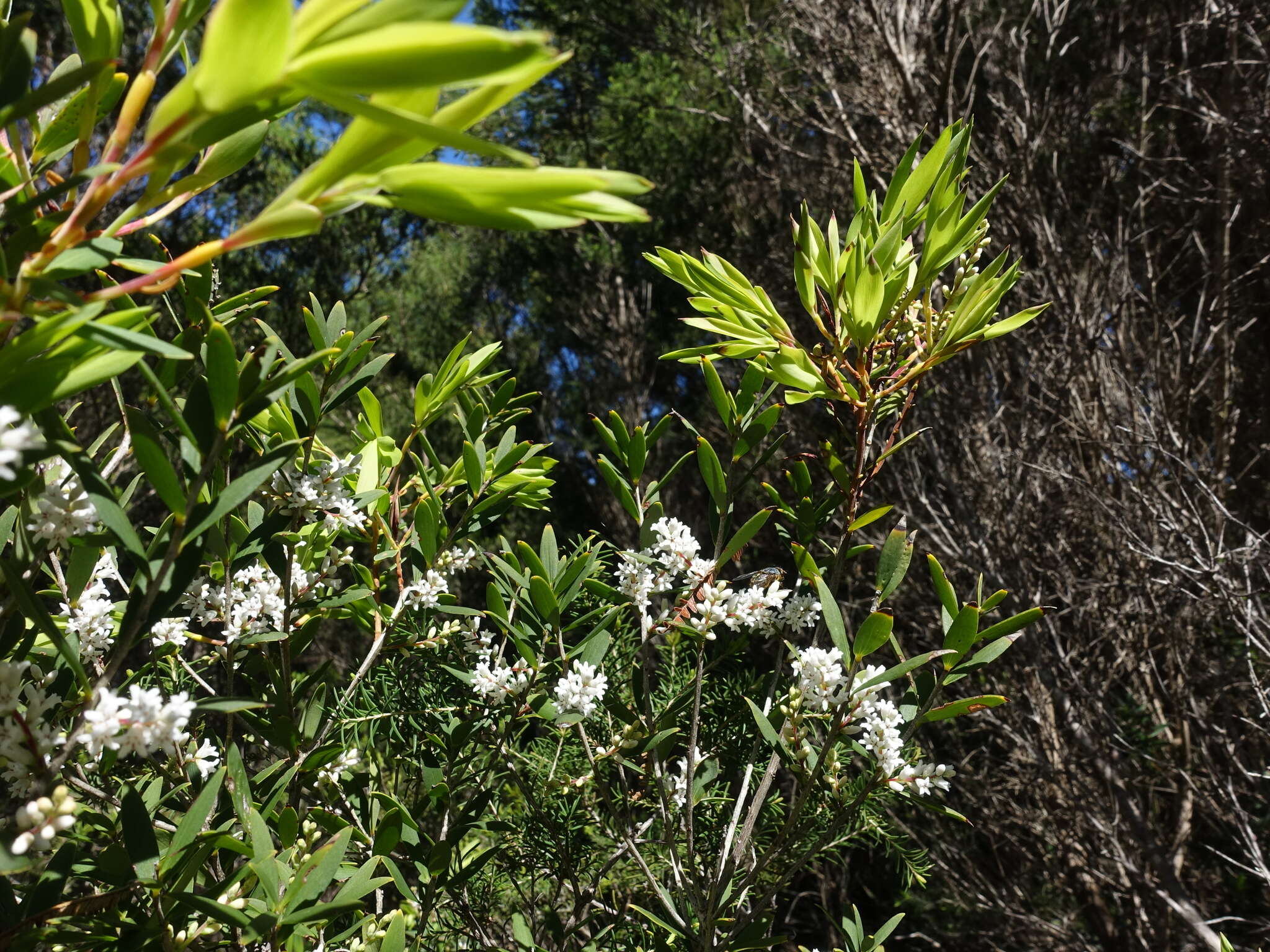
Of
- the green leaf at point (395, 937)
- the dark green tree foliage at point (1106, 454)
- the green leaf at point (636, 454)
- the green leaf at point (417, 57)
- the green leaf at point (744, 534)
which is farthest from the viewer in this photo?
the dark green tree foliage at point (1106, 454)

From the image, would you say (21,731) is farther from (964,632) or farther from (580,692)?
(964,632)

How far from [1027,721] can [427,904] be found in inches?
78.0

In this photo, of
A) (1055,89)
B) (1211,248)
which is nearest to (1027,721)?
(1211,248)

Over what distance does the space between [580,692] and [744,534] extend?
0.55 ft

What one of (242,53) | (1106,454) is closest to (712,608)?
(242,53)

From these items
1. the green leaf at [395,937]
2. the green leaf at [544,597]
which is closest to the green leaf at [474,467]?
the green leaf at [544,597]

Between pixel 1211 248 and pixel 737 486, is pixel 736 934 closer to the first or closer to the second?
pixel 737 486

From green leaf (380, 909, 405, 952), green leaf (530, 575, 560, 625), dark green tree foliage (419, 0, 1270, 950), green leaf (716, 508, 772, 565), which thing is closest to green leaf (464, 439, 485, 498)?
green leaf (530, 575, 560, 625)

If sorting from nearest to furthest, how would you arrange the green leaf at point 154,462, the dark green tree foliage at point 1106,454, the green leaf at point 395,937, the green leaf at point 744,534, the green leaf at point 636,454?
the green leaf at point 154,462 < the green leaf at point 395,937 < the green leaf at point 744,534 < the green leaf at point 636,454 < the dark green tree foliage at point 1106,454

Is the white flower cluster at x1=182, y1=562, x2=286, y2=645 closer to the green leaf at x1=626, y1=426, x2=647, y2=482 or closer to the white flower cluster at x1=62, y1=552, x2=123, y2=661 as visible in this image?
the white flower cluster at x1=62, y1=552, x2=123, y2=661

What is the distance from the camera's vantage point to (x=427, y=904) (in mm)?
600

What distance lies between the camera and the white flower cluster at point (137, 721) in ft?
1.07

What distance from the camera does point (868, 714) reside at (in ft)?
1.76

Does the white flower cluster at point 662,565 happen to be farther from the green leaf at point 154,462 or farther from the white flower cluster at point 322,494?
the green leaf at point 154,462
